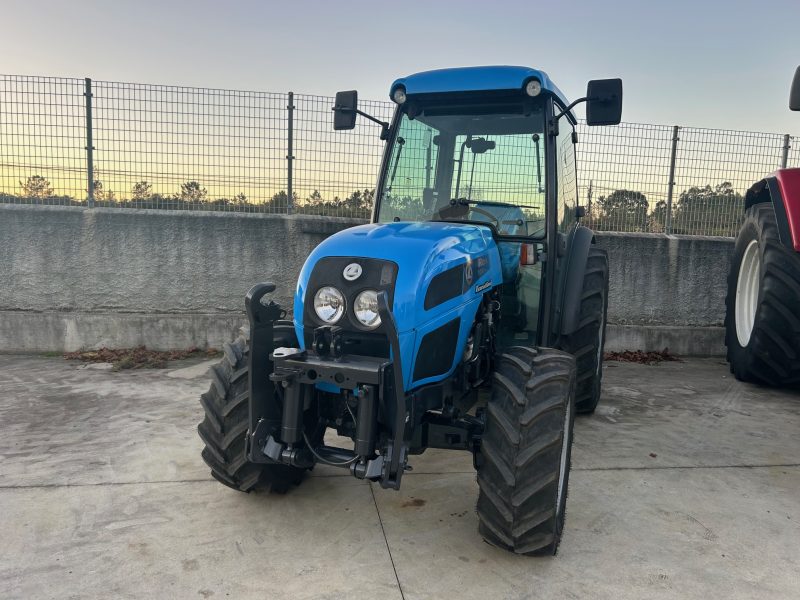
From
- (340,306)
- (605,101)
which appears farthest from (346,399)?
(605,101)

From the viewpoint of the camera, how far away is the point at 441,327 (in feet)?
9.05

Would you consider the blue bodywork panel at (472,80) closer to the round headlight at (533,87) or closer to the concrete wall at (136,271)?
the round headlight at (533,87)

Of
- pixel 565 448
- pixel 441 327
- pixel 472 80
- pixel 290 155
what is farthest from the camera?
pixel 290 155

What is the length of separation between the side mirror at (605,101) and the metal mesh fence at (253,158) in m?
3.14

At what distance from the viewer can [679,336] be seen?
7211 mm

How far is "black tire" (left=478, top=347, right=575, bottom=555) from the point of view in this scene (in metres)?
2.56

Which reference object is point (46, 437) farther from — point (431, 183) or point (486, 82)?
point (486, 82)

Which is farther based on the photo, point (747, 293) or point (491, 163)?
point (747, 293)

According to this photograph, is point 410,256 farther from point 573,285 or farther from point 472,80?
point 573,285

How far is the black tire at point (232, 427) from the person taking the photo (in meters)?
2.96

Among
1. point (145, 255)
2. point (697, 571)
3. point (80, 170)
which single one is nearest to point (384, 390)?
point (697, 571)

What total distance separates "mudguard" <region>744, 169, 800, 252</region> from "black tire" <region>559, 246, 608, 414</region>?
169 centimetres

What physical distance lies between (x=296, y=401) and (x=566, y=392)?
1205 mm

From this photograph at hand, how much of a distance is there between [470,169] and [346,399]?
182 centimetres
